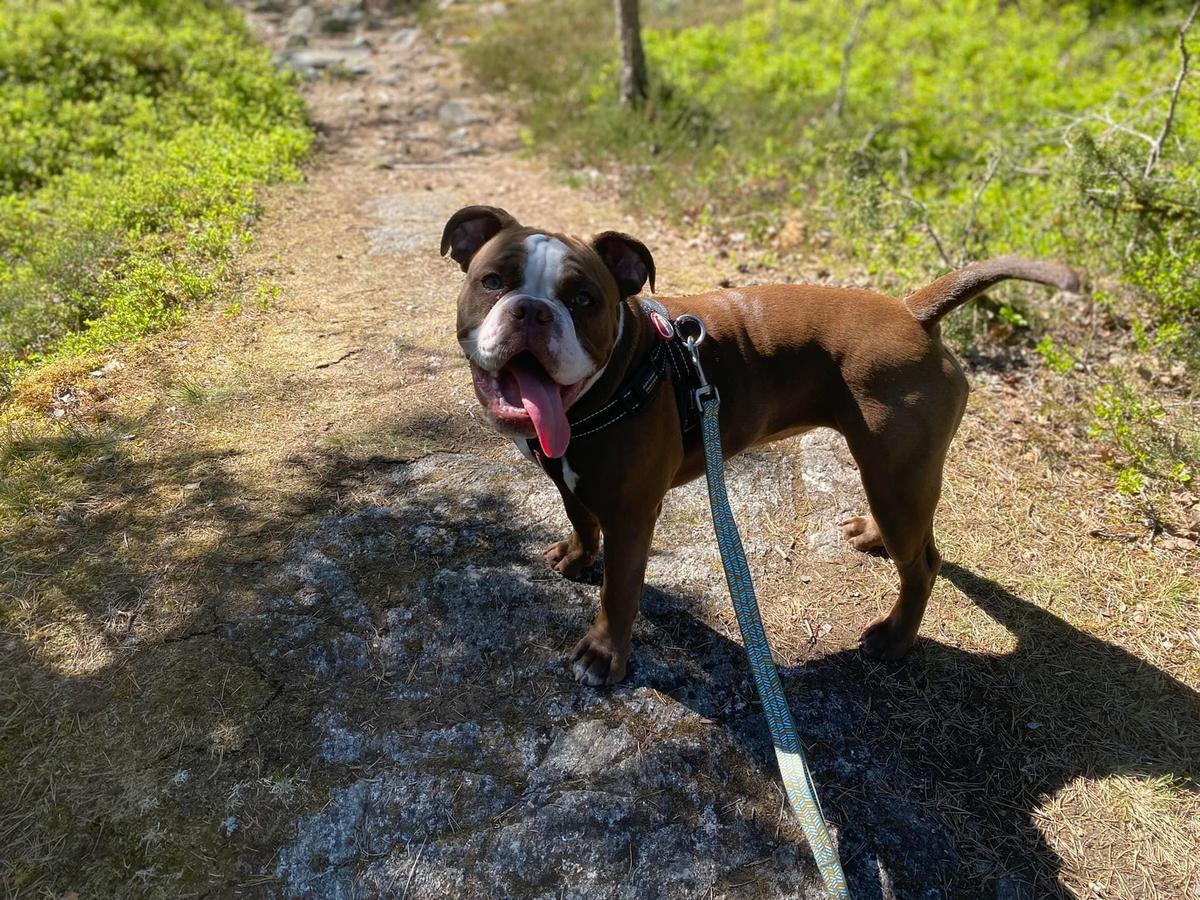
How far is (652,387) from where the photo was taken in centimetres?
325

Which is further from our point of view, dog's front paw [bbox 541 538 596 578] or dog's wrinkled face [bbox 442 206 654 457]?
dog's front paw [bbox 541 538 596 578]

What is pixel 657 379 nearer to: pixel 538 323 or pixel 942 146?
pixel 538 323

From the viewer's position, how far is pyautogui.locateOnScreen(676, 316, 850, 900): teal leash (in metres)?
2.69

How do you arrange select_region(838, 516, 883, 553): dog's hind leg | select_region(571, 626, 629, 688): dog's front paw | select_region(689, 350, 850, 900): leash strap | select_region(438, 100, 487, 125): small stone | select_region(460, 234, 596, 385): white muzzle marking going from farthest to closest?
select_region(438, 100, 487, 125): small stone → select_region(838, 516, 883, 553): dog's hind leg → select_region(571, 626, 629, 688): dog's front paw → select_region(460, 234, 596, 385): white muzzle marking → select_region(689, 350, 850, 900): leash strap

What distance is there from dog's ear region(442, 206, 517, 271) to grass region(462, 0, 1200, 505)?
383 centimetres

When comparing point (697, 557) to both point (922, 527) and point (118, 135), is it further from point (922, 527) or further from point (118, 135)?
point (118, 135)

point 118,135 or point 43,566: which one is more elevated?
point 118,135

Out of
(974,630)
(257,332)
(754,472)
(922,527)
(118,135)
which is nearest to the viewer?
(922,527)

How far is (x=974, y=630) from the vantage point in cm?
407

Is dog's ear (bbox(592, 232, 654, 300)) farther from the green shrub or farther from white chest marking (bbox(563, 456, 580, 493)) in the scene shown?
the green shrub

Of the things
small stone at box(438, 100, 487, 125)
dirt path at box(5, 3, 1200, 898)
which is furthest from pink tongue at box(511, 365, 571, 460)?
small stone at box(438, 100, 487, 125)

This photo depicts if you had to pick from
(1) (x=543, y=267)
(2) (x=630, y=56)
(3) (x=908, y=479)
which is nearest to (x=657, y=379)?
(1) (x=543, y=267)

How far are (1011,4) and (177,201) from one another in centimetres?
1206

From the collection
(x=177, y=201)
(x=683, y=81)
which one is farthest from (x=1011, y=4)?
(x=177, y=201)
